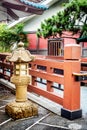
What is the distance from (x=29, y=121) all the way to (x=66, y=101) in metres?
0.72

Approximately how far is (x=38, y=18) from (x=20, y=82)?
460 inches

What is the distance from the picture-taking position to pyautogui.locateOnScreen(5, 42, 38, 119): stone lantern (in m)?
3.74

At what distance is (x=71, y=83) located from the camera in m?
3.71

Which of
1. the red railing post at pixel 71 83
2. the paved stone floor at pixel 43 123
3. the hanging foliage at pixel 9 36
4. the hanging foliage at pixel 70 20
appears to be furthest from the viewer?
the hanging foliage at pixel 9 36

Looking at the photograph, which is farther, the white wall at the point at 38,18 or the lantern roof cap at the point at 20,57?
the white wall at the point at 38,18

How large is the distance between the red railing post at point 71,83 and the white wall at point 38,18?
10.6m

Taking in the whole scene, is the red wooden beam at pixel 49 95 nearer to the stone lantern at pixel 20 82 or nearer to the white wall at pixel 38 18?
the stone lantern at pixel 20 82

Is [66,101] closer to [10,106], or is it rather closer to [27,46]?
[10,106]

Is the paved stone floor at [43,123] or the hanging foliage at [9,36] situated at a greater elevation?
the hanging foliage at [9,36]

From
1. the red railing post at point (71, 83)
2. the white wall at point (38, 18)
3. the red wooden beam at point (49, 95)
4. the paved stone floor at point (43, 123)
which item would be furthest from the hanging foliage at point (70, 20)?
the paved stone floor at point (43, 123)

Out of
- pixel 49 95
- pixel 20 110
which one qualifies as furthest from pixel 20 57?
pixel 49 95

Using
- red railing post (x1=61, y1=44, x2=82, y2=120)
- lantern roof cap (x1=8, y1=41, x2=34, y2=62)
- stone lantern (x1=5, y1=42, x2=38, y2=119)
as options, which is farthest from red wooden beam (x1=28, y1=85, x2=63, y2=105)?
lantern roof cap (x1=8, y1=41, x2=34, y2=62)

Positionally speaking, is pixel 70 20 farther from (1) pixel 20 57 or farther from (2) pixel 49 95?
(1) pixel 20 57

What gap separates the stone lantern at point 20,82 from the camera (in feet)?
12.3
